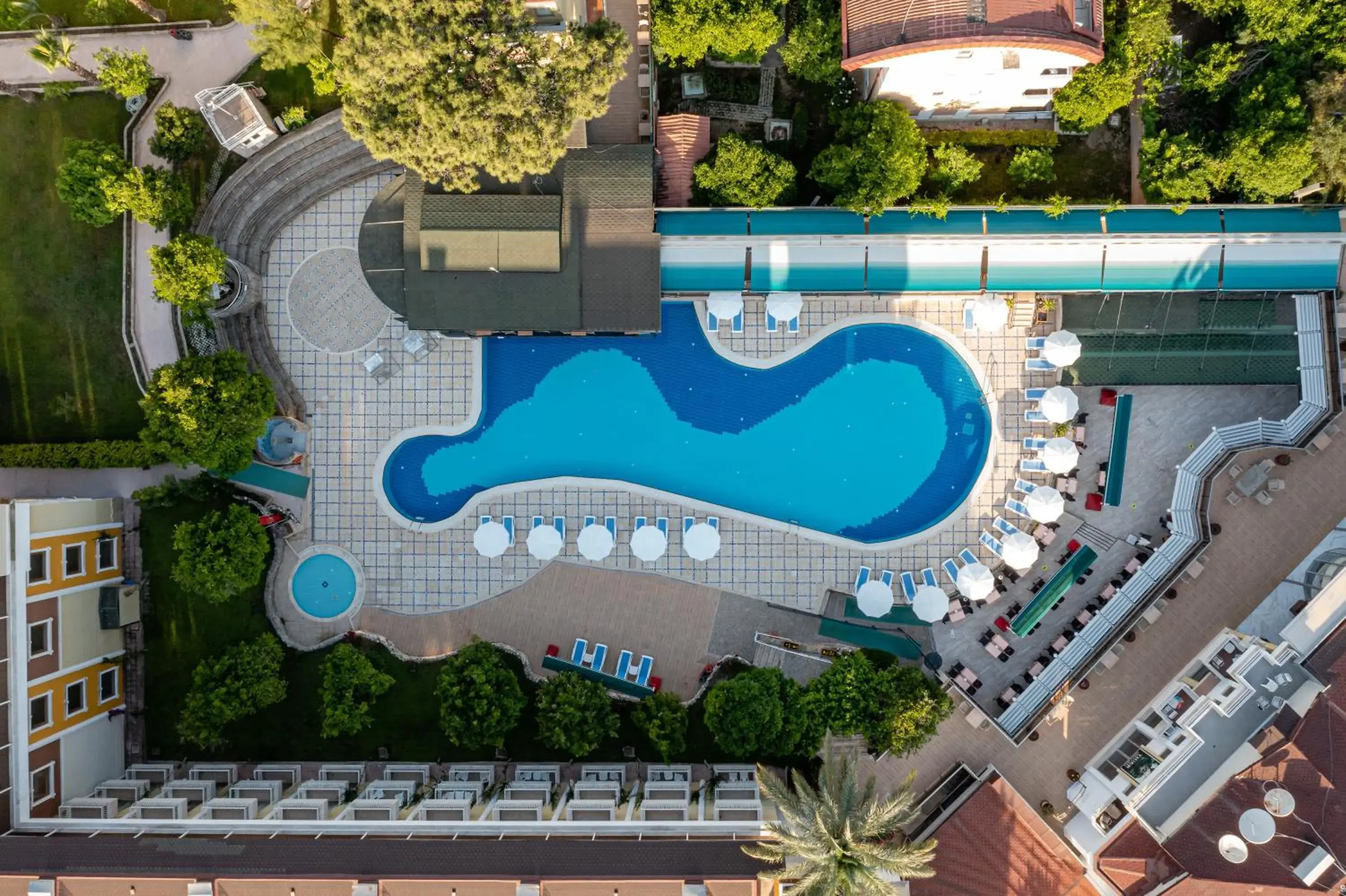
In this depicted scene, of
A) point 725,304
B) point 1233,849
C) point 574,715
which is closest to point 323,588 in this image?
point 574,715

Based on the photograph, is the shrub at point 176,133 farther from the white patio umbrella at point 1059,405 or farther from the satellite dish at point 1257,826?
the satellite dish at point 1257,826

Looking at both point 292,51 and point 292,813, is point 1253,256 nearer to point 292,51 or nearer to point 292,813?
point 292,51

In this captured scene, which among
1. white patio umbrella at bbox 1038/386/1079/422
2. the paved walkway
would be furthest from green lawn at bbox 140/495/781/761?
white patio umbrella at bbox 1038/386/1079/422

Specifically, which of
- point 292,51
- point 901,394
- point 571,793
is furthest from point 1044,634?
point 292,51

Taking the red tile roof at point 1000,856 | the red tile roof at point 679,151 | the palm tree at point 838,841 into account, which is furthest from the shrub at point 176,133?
the red tile roof at point 1000,856

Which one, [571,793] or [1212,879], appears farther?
[571,793]

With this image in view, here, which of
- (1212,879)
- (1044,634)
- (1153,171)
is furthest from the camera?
(1044,634)

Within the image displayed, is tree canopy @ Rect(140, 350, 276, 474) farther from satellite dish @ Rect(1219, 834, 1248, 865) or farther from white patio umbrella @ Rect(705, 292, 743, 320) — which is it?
satellite dish @ Rect(1219, 834, 1248, 865)

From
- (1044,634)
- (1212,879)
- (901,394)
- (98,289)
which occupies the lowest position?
(1212,879)
